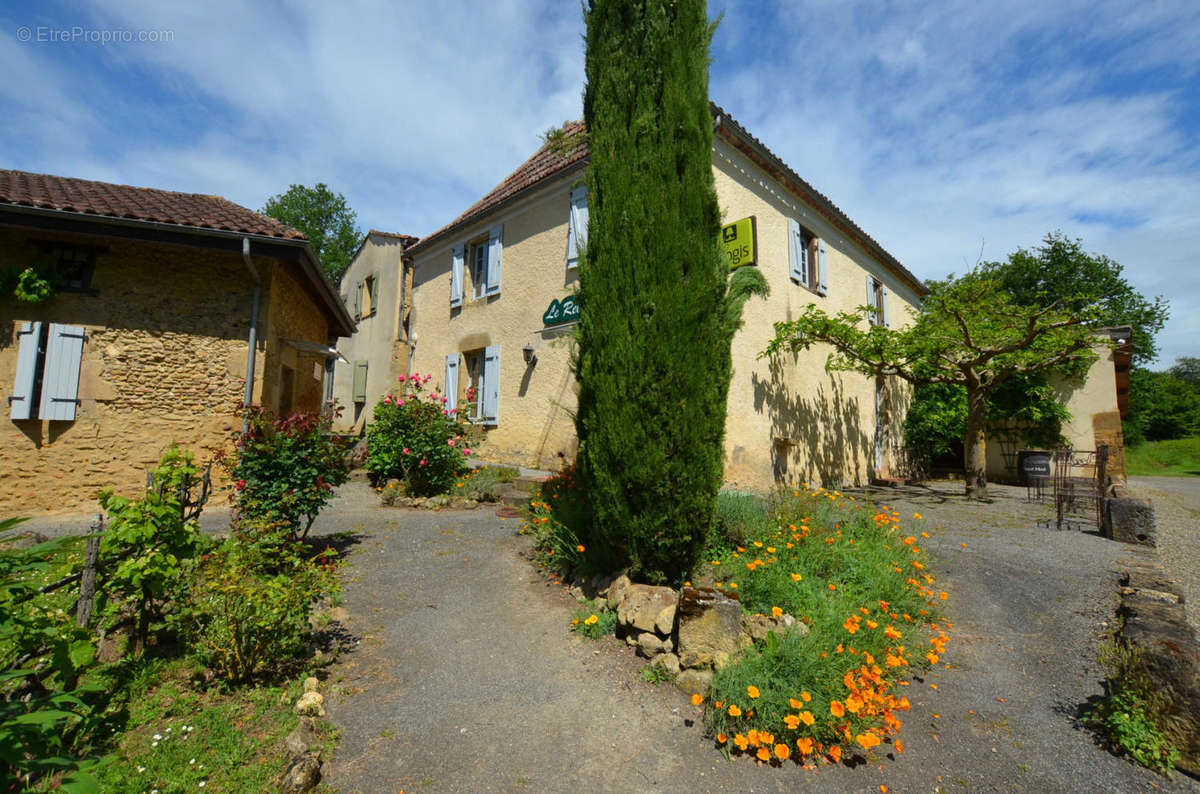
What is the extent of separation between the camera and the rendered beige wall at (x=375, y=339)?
13.3m

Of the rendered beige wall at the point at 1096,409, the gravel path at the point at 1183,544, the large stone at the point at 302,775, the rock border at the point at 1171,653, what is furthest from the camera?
the rendered beige wall at the point at 1096,409

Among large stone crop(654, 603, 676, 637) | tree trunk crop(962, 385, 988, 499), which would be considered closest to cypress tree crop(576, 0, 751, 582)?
large stone crop(654, 603, 676, 637)

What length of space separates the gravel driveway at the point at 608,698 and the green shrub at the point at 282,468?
30.9 inches

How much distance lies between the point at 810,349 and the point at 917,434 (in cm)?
588

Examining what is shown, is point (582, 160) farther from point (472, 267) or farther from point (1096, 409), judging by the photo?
point (1096, 409)

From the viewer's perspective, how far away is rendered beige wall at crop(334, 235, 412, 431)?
43.7 feet

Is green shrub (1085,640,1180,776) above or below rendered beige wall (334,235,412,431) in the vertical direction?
below

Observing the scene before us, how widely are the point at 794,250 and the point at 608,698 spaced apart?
900 centimetres

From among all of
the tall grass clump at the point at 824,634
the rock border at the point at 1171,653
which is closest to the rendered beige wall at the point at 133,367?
the tall grass clump at the point at 824,634

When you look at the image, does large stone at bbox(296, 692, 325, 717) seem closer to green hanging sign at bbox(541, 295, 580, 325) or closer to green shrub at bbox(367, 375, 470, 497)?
green shrub at bbox(367, 375, 470, 497)

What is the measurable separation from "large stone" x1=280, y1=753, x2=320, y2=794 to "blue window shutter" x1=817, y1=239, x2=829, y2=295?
1076cm

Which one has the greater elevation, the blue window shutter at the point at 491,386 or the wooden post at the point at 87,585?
the blue window shutter at the point at 491,386

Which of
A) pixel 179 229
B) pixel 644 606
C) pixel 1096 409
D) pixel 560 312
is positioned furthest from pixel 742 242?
pixel 1096 409

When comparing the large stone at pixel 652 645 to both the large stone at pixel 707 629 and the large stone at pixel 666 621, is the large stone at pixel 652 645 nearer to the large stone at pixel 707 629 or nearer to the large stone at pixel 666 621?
the large stone at pixel 666 621
